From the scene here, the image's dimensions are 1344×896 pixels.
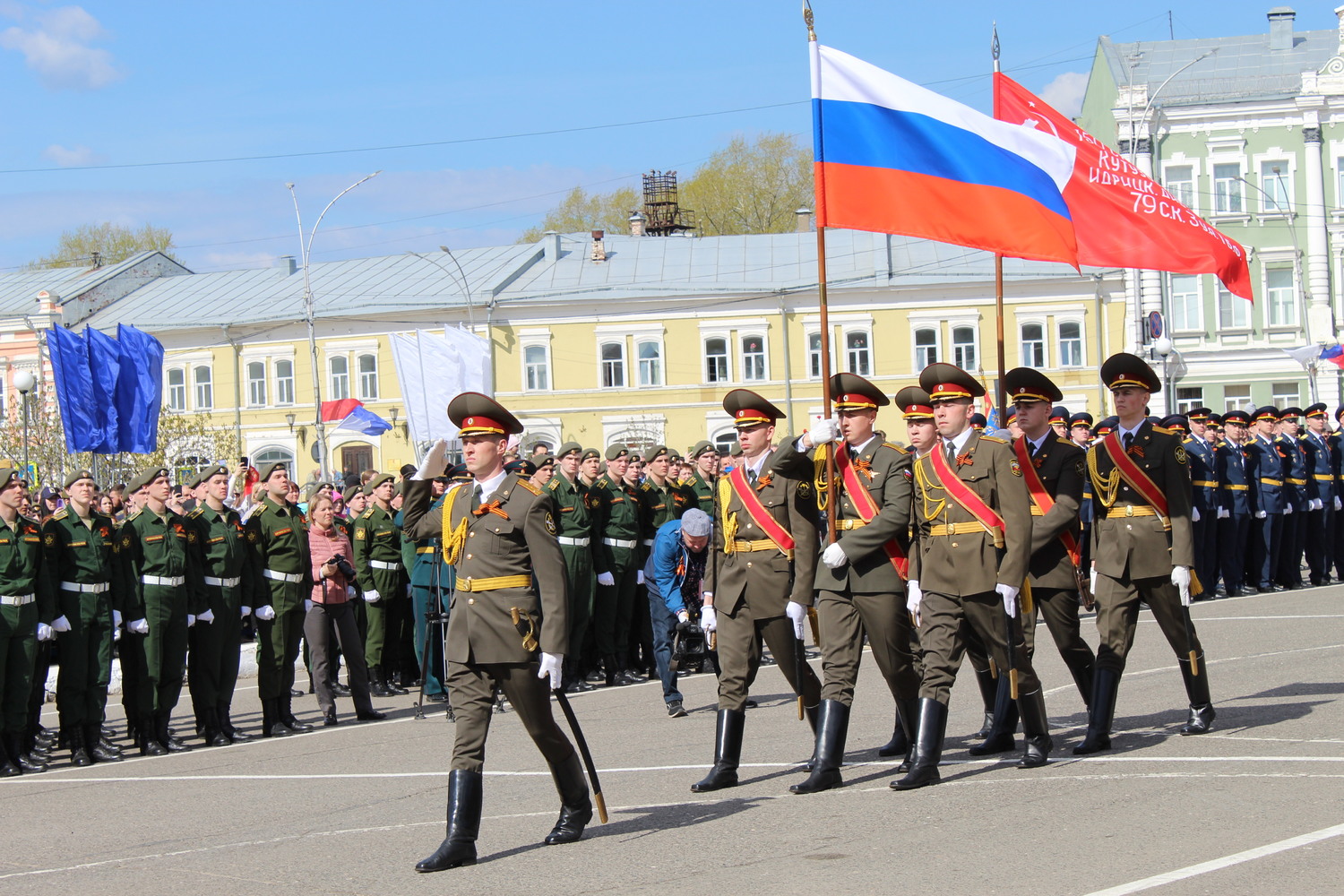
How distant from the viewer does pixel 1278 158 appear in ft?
166

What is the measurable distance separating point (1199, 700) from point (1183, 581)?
77 centimetres

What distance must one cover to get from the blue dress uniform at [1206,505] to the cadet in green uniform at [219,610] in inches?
450

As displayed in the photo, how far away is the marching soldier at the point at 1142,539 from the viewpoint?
9102 mm

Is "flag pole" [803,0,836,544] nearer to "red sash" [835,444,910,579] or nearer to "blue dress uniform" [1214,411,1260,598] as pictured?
"red sash" [835,444,910,579]

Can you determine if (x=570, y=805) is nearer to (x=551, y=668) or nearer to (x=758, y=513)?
(x=551, y=668)

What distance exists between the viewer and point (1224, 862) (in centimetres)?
619

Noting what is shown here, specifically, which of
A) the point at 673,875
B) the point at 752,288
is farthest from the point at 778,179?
the point at 673,875

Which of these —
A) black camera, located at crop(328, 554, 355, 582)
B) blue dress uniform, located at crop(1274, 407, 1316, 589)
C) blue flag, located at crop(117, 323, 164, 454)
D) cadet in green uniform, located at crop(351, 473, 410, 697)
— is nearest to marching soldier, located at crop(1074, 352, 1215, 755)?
black camera, located at crop(328, 554, 355, 582)

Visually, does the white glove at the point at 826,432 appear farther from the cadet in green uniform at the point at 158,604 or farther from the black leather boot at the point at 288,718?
the black leather boot at the point at 288,718

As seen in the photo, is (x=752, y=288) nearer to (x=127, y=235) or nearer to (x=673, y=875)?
(x=127, y=235)

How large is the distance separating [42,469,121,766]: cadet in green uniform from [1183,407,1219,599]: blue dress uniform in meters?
12.5

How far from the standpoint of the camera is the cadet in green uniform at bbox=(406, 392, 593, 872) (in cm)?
724

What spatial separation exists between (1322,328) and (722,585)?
1828 inches

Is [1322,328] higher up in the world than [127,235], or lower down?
lower down
